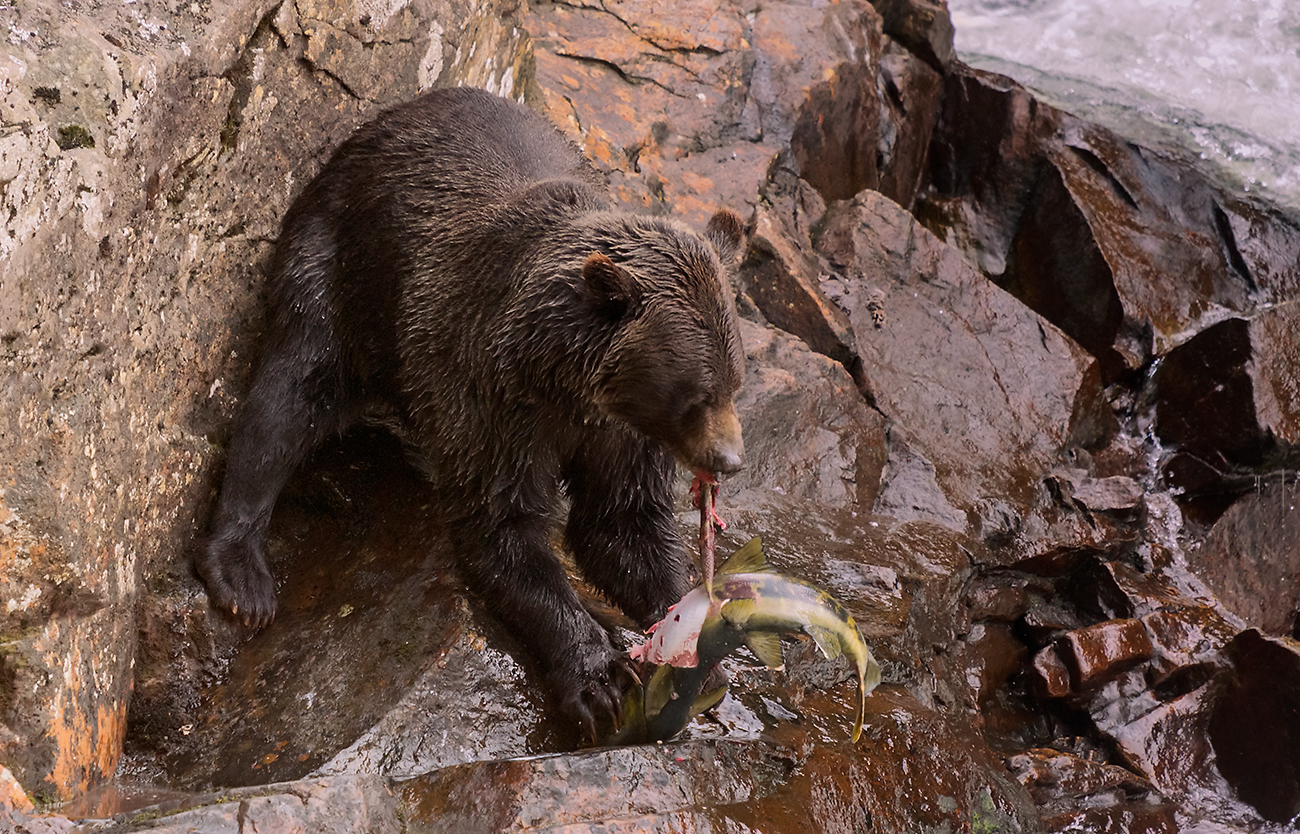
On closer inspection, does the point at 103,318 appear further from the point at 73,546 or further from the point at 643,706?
the point at 643,706

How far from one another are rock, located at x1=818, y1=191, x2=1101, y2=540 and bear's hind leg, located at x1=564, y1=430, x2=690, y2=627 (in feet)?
9.27

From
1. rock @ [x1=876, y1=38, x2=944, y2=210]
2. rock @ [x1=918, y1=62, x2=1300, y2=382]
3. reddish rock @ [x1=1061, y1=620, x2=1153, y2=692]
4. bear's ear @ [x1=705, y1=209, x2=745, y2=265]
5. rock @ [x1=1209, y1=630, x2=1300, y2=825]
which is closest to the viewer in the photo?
bear's ear @ [x1=705, y1=209, x2=745, y2=265]

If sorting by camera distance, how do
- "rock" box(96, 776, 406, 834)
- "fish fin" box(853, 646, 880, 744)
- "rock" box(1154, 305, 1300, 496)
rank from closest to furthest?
"rock" box(96, 776, 406, 834), "fish fin" box(853, 646, 880, 744), "rock" box(1154, 305, 1300, 496)

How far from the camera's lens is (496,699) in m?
4.34

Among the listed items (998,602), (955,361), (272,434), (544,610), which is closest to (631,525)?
(544,610)

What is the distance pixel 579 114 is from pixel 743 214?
1.35 m

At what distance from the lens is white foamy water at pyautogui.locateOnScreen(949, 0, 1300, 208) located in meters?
12.1

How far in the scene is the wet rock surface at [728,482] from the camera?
3.84 meters

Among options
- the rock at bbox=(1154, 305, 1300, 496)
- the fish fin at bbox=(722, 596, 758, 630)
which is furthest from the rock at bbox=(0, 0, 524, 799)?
the rock at bbox=(1154, 305, 1300, 496)

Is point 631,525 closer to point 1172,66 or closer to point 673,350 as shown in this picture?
point 673,350

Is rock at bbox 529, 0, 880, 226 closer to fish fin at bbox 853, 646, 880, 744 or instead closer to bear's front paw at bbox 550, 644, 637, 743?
bear's front paw at bbox 550, 644, 637, 743

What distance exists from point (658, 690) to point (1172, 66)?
13.1 meters

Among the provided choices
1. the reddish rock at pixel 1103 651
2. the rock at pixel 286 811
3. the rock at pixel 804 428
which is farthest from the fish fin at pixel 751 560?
the reddish rock at pixel 1103 651

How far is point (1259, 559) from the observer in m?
7.96
